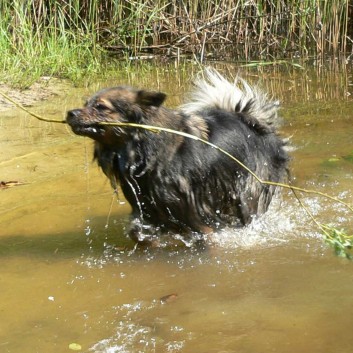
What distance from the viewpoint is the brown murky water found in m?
3.90

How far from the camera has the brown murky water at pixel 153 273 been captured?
3900 mm

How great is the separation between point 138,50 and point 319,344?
9.55m

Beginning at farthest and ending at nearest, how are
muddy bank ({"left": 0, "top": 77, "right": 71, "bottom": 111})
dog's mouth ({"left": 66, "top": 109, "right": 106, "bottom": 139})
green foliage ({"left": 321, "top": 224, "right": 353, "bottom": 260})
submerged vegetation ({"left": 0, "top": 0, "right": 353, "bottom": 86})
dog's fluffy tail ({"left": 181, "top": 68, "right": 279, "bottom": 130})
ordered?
submerged vegetation ({"left": 0, "top": 0, "right": 353, "bottom": 86}), muddy bank ({"left": 0, "top": 77, "right": 71, "bottom": 111}), dog's fluffy tail ({"left": 181, "top": 68, "right": 279, "bottom": 130}), dog's mouth ({"left": 66, "top": 109, "right": 106, "bottom": 139}), green foliage ({"left": 321, "top": 224, "right": 353, "bottom": 260})

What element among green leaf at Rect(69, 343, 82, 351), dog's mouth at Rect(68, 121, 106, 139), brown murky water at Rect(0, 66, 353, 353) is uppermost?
dog's mouth at Rect(68, 121, 106, 139)

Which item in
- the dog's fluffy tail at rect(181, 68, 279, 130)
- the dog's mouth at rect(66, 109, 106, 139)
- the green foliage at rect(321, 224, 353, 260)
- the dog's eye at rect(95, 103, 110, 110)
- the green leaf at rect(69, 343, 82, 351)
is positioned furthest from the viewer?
the dog's fluffy tail at rect(181, 68, 279, 130)

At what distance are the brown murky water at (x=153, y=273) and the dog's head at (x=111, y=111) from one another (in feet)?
3.03

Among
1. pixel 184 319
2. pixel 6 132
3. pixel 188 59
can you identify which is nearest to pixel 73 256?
pixel 184 319

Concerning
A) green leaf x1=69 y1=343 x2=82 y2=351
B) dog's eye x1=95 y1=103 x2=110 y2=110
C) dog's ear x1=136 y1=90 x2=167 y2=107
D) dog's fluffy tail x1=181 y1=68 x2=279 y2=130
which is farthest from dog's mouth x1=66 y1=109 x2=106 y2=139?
green leaf x1=69 y1=343 x2=82 y2=351

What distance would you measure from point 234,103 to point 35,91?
4410mm

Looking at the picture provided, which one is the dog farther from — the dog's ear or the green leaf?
the green leaf

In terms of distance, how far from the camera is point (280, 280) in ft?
15.1

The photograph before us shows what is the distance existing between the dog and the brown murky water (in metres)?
0.23

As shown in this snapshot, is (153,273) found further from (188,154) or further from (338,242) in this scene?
(338,242)

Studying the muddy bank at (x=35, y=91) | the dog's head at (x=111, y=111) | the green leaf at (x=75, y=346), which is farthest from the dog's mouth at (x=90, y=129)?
the muddy bank at (x=35, y=91)
